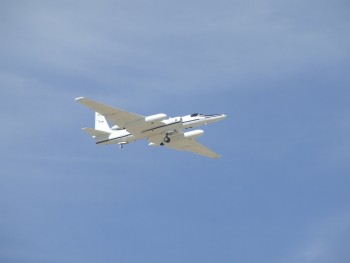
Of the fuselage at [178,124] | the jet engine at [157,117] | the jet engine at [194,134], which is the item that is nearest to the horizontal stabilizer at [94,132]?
the fuselage at [178,124]

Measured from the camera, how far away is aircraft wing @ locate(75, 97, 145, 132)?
2987 inches

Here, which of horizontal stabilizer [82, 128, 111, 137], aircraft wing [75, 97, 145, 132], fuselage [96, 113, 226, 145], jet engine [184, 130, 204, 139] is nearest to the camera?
aircraft wing [75, 97, 145, 132]

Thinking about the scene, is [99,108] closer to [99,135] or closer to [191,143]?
[99,135]

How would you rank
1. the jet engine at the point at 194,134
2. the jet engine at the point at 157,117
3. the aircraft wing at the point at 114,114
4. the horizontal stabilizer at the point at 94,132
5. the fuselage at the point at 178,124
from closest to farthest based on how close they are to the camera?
the aircraft wing at the point at 114,114, the jet engine at the point at 157,117, the fuselage at the point at 178,124, the horizontal stabilizer at the point at 94,132, the jet engine at the point at 194,134

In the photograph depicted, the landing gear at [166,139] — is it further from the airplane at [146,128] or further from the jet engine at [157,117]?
the jet engine at [157,117]

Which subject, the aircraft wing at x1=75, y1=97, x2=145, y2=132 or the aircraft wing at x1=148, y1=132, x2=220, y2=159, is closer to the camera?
the aircraft wing at x1=75, y1=97, x2=145, y2=132

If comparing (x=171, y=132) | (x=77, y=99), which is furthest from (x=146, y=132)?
(x=77, y=99)

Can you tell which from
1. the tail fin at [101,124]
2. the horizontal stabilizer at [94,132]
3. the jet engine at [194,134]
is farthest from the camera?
the tail fin at [101,124]

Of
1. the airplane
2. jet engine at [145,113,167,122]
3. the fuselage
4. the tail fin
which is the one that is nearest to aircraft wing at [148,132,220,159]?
the airplane

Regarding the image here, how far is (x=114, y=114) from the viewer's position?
78.0 m

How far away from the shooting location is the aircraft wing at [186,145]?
8262cm

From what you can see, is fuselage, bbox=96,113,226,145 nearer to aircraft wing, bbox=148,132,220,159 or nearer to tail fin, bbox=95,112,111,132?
aircraft wing, bbox=148,132,220,159

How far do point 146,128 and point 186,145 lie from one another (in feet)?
25.7

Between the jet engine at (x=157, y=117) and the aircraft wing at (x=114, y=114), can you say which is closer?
the aircraft wing at (x=114, y=114)
